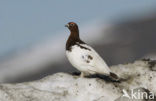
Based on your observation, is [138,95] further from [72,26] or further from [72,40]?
[72,26]

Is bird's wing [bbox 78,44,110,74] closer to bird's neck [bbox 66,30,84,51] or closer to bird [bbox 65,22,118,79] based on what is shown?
bird [bbox 65,22,118,79]

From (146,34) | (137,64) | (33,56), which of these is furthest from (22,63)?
(137,64)

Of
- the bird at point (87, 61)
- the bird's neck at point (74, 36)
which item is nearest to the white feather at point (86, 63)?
the bird at point (87, 61)

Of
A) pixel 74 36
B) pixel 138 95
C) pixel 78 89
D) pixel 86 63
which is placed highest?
pixel 74 36

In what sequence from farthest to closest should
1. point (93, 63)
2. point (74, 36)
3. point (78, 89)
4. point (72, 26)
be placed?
point (72, 26) < point (74, 36) < point (93, 63) < point (78, 89)

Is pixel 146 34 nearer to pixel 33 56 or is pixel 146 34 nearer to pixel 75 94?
pixel 33 56

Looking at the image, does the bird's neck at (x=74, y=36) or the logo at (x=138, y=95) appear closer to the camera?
the logo at (x=138, y=95)

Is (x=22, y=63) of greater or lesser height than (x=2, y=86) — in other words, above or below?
above

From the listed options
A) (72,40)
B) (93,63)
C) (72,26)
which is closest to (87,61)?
(93,63)

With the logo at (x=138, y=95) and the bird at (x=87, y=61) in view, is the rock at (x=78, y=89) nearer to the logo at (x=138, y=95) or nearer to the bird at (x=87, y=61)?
the logo at (x=138, y=95)
